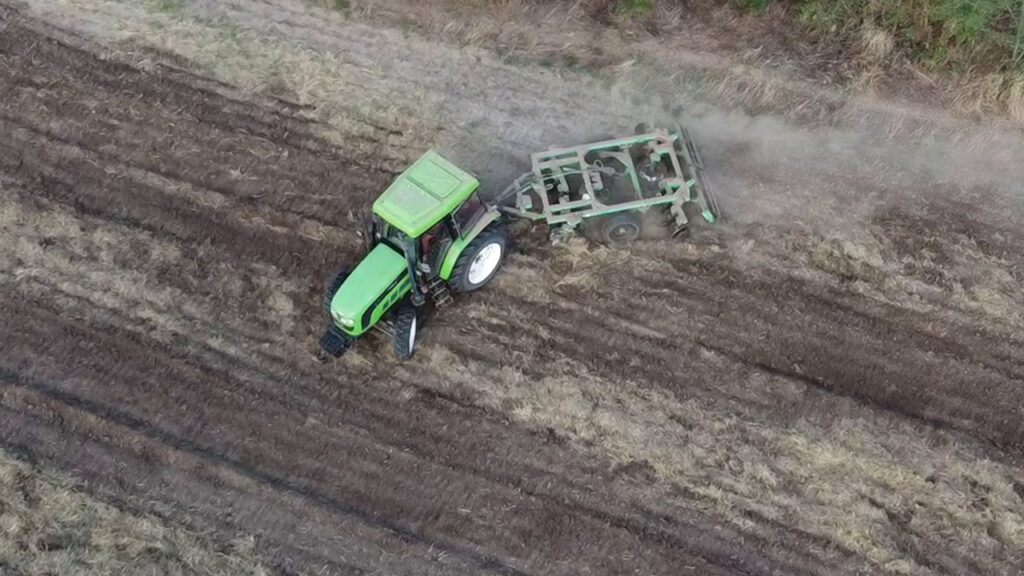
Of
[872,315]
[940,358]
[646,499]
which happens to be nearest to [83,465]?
[646,499]

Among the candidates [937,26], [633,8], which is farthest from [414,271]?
[937,26]

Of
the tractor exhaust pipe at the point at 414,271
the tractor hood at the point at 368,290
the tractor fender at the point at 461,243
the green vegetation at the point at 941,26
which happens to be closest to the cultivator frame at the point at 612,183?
the tractor fender at the point at 461,243

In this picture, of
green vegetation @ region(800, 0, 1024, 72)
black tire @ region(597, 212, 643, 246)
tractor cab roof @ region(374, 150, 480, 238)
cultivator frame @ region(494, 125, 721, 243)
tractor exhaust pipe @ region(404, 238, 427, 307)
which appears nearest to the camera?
tractor cab roof @ region(374, 150, 480, 238)

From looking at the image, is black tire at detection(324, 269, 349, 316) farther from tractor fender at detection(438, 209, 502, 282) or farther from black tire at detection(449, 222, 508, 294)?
black tire at detection(449, 222, 508, 294)

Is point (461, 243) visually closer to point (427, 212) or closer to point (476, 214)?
point (476, 214)

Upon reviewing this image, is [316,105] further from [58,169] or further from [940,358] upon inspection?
[940,358]

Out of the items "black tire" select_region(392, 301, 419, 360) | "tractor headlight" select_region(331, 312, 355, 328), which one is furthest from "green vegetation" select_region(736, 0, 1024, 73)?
"tractor headlight" select_region(331, 312, 355, 328)
